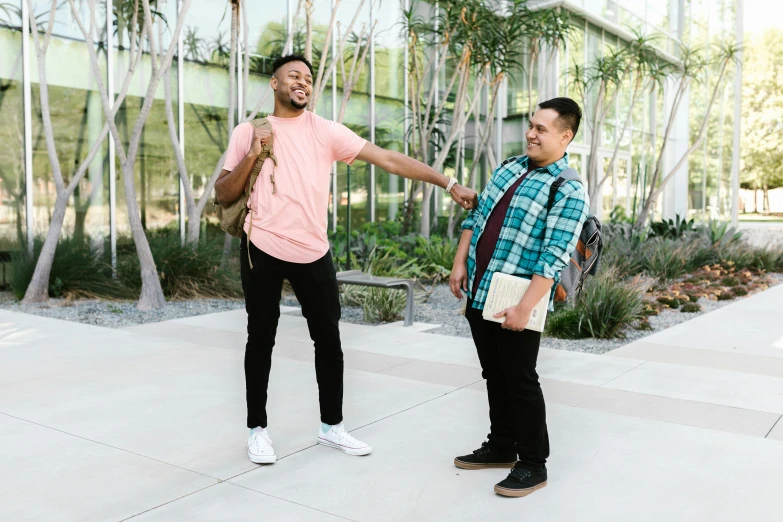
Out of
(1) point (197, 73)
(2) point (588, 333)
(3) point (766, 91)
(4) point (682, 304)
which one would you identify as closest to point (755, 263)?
(4) point (682, 304)

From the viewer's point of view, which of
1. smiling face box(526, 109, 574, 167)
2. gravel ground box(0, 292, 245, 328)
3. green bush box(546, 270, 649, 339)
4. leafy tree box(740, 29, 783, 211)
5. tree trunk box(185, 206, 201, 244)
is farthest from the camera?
leafy tree box(740, 29, 783, 211)

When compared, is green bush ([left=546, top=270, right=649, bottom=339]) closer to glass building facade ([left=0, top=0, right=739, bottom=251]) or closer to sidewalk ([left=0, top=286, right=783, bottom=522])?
sidewalk ([left=0, top=286, right=783, bottom=522])

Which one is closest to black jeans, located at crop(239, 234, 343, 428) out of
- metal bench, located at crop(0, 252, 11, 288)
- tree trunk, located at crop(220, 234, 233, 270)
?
tree trunk, located at crop(220, 234, 233, 270)

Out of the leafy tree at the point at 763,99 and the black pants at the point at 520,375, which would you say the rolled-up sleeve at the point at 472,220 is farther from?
the leafy tree at the point at 763,99

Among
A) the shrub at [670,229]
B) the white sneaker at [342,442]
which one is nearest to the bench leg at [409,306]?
the white sneaker at [342,442]

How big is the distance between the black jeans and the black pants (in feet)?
2.20

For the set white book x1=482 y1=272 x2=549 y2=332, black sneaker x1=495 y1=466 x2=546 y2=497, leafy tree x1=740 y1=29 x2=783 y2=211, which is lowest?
black sneaker x1=495 y1=466 x2=546 y2=497

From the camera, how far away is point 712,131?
23969 mm

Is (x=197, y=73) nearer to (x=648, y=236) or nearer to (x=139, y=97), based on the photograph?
(x=139, y=97)

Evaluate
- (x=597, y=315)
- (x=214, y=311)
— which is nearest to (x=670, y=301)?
(x=597, y=315)

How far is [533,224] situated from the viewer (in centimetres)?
310

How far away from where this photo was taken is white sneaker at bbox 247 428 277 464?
3482 mm

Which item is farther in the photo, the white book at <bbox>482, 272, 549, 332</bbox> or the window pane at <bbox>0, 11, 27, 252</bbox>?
the window pane at <bbox>0, 11, 27, 252</bbox>

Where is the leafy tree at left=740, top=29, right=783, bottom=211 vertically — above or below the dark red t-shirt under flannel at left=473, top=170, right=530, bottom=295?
above
